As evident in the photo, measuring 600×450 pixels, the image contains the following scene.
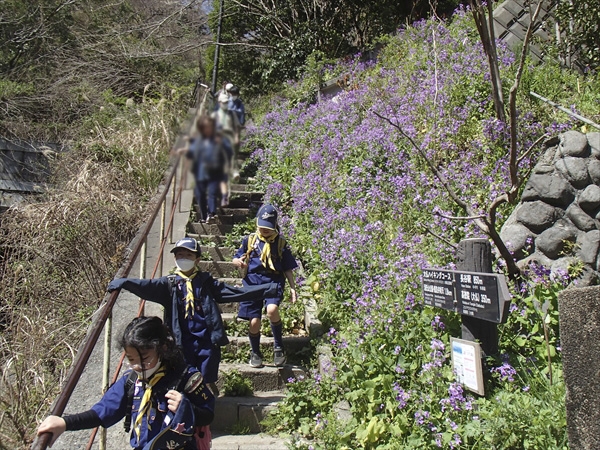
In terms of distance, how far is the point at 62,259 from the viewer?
644 centimetres

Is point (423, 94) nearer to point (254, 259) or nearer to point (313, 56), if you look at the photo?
point (254, 259)

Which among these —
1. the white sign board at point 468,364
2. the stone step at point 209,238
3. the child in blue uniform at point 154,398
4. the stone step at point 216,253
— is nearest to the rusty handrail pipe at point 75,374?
the child in blue uniform at point 154,398

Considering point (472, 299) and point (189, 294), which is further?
point (189, 294)

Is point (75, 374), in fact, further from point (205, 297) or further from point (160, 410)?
point (205, 297)

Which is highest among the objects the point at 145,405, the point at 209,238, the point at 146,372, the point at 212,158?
the point at 212,158

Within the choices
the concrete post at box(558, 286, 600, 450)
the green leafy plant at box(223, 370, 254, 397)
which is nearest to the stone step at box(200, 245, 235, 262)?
the green leafy plant at box(223, 370, 254, 397)

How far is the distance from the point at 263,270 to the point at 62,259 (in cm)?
322

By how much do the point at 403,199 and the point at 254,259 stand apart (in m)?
1.67

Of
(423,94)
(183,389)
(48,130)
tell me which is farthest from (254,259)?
(48,130)

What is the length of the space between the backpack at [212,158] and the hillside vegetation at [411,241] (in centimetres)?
71

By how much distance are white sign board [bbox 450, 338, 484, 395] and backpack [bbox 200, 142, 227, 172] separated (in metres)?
2.65

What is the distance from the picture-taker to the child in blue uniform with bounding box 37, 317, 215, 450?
239 cm

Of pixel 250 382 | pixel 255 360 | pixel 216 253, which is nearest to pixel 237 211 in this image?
pixel 216 253

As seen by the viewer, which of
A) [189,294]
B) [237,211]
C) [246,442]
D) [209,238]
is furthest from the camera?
[237,211]
